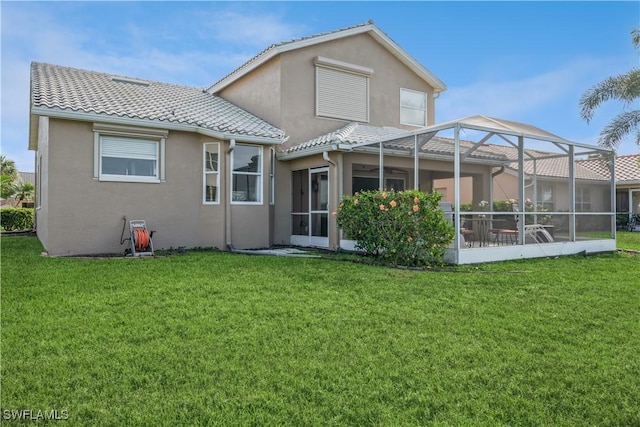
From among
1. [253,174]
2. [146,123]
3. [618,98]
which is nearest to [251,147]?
[253,174]

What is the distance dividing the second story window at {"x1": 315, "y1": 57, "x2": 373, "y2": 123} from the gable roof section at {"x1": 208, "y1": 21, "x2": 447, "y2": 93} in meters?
0.85

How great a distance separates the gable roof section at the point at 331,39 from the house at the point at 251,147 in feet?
0.17

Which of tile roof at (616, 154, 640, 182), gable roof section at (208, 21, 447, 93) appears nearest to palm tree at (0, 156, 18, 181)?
gable roof section at (208, 21, 447, 93)

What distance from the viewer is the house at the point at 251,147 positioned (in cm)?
1105

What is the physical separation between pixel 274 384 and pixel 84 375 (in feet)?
5.42

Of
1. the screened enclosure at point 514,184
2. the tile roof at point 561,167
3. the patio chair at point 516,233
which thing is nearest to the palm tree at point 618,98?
the tile roof at point 561,167

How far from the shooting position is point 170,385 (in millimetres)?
3568

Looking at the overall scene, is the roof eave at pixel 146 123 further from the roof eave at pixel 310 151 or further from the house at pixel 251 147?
the roof eave at pixel 310 151

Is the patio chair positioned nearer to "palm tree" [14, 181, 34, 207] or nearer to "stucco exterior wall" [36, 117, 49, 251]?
"stucco exterior wall" [36, 117, 49, 251]

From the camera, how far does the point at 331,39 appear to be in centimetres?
1570

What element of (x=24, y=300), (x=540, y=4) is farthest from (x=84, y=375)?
(x=540, y=4)

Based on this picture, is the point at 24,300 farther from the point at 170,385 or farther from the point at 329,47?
the point at 329,47

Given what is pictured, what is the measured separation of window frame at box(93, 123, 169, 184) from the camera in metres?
11.2

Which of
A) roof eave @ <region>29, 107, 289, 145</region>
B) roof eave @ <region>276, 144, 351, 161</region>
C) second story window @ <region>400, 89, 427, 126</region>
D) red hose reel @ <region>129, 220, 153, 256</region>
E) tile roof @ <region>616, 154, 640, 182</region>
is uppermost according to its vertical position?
second story window @ <region>400, 89, 427, 126</region>
